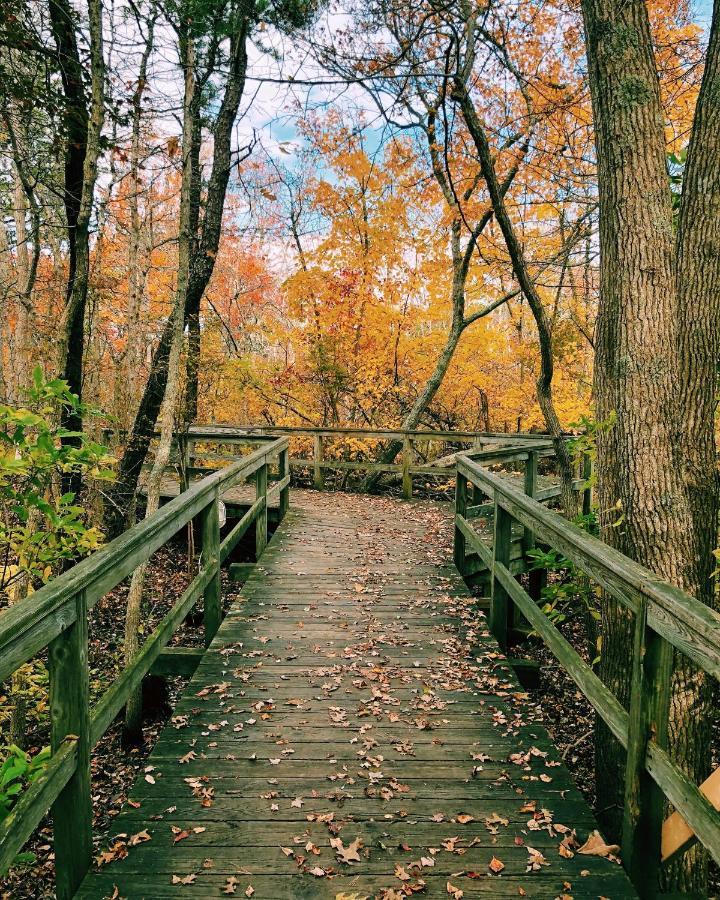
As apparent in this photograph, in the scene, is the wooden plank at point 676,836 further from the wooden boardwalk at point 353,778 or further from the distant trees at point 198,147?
the distant trees at point 198,147

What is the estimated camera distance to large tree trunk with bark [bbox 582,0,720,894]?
125 inches

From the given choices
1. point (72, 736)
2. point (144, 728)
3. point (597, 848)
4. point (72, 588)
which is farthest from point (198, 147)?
point (597, 848)

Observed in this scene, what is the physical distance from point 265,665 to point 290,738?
3.04 feet

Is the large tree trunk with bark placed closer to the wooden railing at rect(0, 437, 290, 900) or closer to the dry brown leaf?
the dry brown leaf

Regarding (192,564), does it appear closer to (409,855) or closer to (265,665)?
(265,665)

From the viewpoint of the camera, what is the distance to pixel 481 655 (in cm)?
438

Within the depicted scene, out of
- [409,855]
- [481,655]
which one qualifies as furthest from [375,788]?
[481,655]

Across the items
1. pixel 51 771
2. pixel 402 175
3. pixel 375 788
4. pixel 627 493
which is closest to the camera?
pixel 51 771

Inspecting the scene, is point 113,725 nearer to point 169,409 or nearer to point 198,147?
point 169,409

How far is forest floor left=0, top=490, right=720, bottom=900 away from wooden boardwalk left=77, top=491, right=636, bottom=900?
1.91ft

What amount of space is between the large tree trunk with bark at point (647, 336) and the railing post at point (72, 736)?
2476mm

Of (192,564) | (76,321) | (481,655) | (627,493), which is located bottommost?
(192,564)

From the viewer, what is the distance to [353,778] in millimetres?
2928

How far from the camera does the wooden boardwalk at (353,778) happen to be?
2281mm
